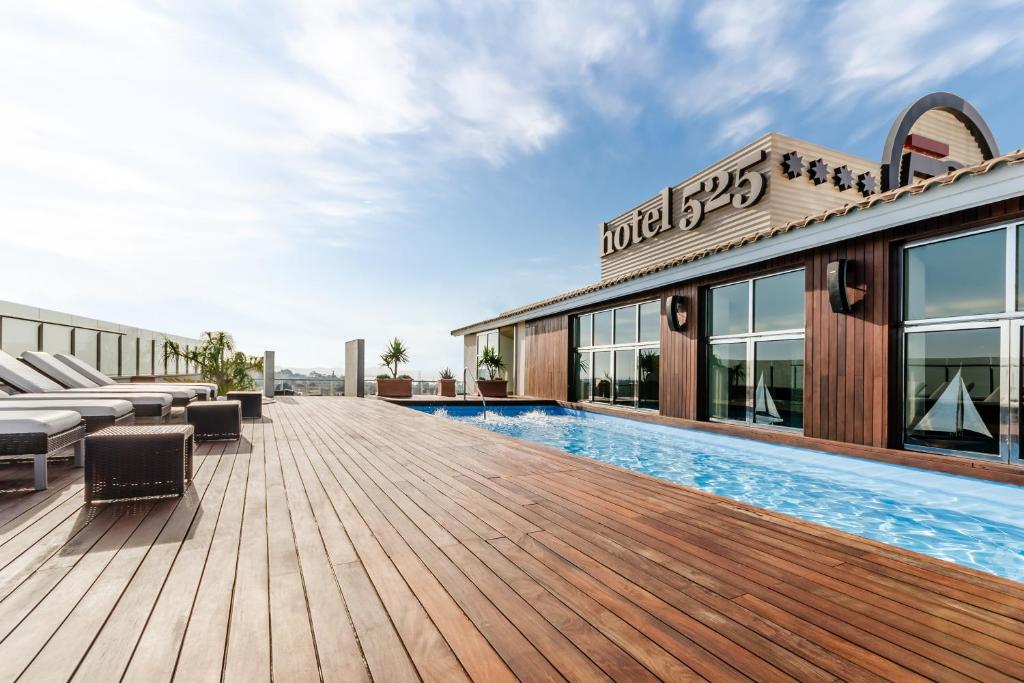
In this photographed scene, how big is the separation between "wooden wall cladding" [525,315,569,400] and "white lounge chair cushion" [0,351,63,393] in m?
9.28

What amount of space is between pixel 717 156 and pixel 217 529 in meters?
11.6

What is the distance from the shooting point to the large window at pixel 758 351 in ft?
21.0

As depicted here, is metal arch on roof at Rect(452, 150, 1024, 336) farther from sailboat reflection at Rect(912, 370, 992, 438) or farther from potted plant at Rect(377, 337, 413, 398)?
potted plant at Rect(377, 337, 413, 398)

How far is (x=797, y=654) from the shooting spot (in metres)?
1.44

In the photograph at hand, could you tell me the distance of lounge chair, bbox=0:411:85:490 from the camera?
291 cm

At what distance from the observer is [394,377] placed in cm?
1416

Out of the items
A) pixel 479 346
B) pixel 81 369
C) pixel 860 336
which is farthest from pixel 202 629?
pixel 479 346

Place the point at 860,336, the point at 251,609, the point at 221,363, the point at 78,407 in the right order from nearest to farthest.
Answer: the point at 251,609, the point at 78,407, the point at 860,336, the point at 221,363

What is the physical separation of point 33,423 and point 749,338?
772cm

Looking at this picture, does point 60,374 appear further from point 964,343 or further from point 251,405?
point 964,343

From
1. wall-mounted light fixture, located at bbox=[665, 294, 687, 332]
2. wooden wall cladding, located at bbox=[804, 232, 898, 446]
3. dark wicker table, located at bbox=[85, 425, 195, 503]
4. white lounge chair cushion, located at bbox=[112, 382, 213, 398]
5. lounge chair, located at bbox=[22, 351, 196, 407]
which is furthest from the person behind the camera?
wall-mounted light fixture, located at bbox=[665, 294, 687, 332]

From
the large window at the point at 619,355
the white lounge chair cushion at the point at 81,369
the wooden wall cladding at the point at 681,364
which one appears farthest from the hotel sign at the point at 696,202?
the white lounge chair cushion at the point at 81,369

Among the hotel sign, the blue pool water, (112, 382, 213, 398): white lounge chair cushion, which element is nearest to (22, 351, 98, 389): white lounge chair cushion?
(112, 382, 213, 398): white lounge chair cushion

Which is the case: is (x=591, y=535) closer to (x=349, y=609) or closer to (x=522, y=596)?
(x=522, y=596)
